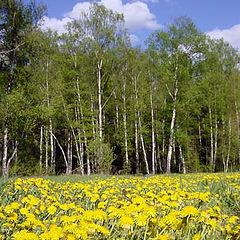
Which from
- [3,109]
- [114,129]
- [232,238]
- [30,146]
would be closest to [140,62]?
[114,129]

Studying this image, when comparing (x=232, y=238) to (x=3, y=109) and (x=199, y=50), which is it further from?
(x=199, y=50)

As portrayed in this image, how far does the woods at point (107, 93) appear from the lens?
2078 cm

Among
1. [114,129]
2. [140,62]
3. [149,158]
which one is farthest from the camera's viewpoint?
[149,158]

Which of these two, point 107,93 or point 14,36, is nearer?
point 14,36

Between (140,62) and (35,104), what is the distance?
12.3m

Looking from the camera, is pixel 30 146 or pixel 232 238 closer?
pixel 232 238

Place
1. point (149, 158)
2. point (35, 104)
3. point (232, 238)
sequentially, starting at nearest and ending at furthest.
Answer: point (232, 238) → point (35, 104) → point (149, 158)

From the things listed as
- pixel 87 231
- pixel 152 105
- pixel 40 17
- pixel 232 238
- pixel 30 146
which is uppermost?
pixel 40 17

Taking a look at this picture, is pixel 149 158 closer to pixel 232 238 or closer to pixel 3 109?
pixel 3 109

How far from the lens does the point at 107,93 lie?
32.9 meters

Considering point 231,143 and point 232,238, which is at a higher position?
point 231,143

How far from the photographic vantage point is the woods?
20.8m

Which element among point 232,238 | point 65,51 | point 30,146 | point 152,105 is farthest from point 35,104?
point 232,238

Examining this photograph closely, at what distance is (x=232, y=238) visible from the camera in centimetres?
294
